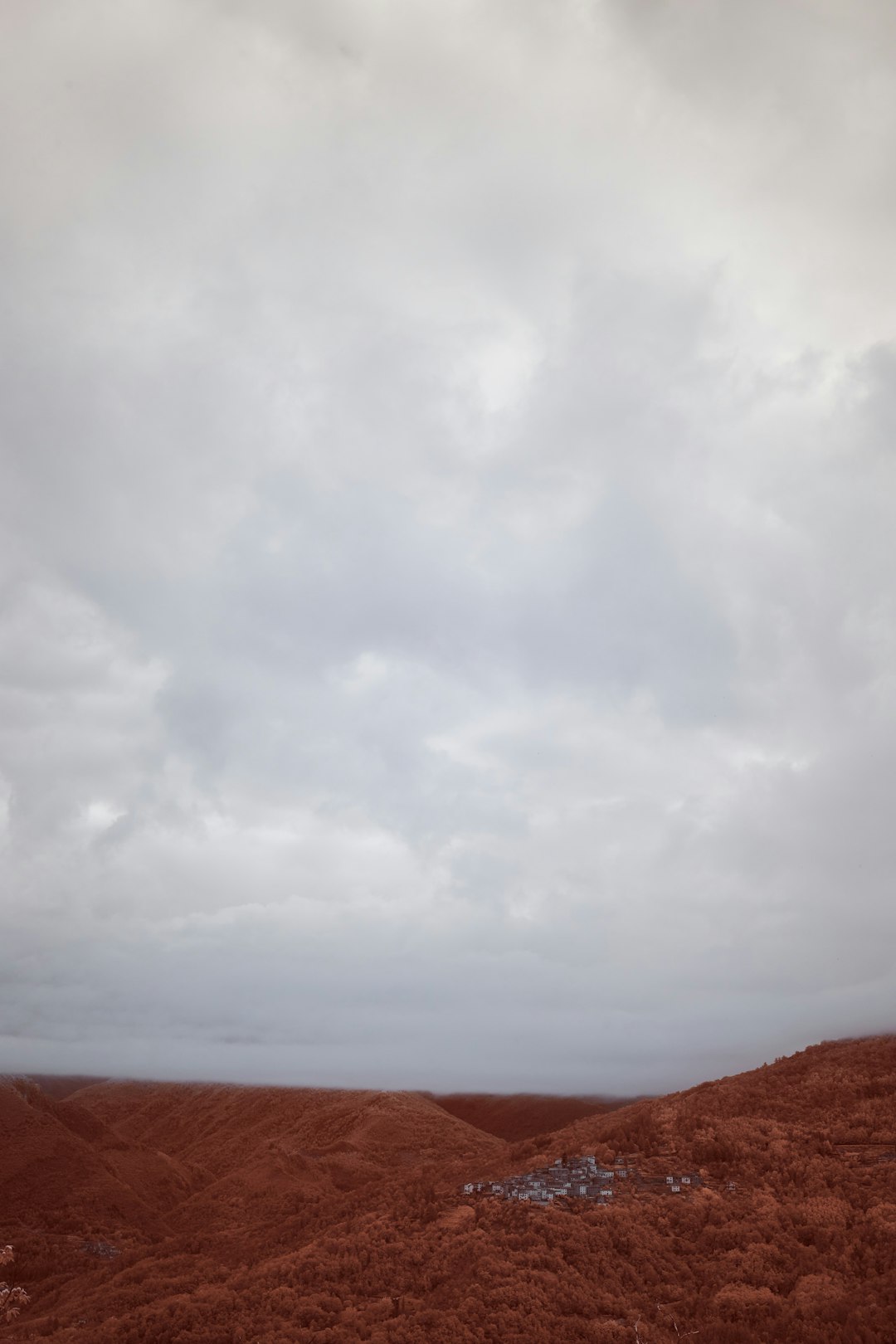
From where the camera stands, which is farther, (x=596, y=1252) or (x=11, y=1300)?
(x=11, y=1300)

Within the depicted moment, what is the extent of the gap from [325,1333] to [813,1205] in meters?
13.1

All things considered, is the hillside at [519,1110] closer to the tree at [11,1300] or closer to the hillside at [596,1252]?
the hillside at [596,1252]

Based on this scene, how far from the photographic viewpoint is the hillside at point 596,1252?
18672mm

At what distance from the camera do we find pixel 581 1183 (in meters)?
25.6

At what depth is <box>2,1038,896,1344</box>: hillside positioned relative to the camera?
1867 centimetres

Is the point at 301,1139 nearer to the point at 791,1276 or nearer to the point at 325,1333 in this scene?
the point at 325,1333

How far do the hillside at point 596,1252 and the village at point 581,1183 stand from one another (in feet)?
0.82

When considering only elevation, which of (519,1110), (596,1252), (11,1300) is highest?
(596,1252)

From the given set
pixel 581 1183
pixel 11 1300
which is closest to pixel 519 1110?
pixel 11 1300

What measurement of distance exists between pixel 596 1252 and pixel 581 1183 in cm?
421

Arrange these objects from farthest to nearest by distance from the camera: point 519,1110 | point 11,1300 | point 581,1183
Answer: point 519,1110 < point 11,1300 < point 581,1183

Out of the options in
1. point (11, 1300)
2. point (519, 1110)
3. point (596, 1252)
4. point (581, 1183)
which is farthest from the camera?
point (519, 1110)

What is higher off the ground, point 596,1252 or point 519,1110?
point 596,1252

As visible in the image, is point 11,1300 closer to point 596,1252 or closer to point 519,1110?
point 596,1252
